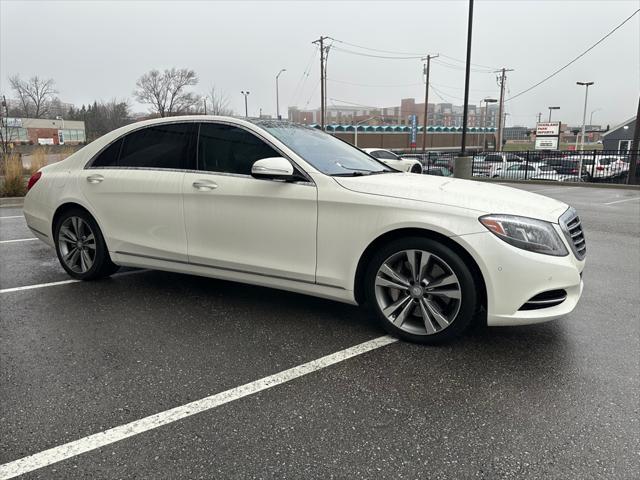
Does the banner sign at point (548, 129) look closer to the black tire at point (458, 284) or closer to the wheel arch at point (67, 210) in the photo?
the black tire at point (458, 284)

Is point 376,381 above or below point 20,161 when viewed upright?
below

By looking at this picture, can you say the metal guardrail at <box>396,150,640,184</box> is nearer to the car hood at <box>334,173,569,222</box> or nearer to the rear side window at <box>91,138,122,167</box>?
the car hood at <box>334,173,569,222</box>

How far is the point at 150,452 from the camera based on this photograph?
7.31ft

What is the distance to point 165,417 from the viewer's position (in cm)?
252

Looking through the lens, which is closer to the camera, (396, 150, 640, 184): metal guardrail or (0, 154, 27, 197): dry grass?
(0, 154, 27, 197): dry grass

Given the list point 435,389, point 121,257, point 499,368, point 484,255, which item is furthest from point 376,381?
point 121,257

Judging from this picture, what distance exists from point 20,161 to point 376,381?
46.4 ft

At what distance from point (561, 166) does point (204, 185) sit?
22816 mm

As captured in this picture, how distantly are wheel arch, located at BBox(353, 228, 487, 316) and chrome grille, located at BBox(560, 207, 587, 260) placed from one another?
670 mm

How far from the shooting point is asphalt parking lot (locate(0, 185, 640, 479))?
2176 mm

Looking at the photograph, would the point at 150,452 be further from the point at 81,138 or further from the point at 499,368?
the point at 81,138

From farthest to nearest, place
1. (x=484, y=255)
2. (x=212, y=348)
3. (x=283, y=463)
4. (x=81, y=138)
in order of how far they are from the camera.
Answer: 1. (x=81, y=138)
2. (x=212, y=348)
3. (x=484, y=255)
4. (x=283, y=463)

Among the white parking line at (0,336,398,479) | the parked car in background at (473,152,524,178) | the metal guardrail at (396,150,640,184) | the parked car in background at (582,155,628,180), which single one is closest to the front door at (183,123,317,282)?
the white parking line at (0,336,398,479)

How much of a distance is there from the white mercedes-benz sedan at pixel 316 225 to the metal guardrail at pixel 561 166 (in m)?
19.5
